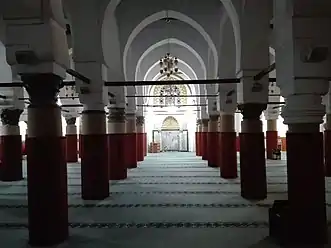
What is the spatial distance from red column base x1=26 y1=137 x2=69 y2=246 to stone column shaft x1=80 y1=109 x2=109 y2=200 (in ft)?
11.8

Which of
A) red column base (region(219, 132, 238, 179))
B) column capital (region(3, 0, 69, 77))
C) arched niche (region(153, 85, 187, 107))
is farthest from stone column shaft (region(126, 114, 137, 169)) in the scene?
column capital (region(3, 0, 69, 77))

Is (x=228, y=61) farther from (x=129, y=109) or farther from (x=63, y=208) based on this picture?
(x=63, y=208)

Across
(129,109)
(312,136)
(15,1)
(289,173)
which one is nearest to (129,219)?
(289,173)

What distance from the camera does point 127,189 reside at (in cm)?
1191

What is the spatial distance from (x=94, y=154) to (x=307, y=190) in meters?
5.65

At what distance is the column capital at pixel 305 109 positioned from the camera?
5.88 m

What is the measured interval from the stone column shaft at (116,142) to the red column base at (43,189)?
22.4 feet

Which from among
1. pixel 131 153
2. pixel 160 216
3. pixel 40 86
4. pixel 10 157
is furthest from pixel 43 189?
pixel 131 153

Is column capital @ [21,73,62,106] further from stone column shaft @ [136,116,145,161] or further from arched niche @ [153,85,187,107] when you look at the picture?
arched niche @ [153,85,187,107]

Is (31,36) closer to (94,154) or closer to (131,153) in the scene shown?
(94,154)

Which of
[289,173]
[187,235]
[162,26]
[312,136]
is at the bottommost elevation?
[187,235]

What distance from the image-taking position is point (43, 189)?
20.6 feet

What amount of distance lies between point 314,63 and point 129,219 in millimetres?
4527

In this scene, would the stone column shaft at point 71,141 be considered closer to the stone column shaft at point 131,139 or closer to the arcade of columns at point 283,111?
the stone column shaft at point 131,139
